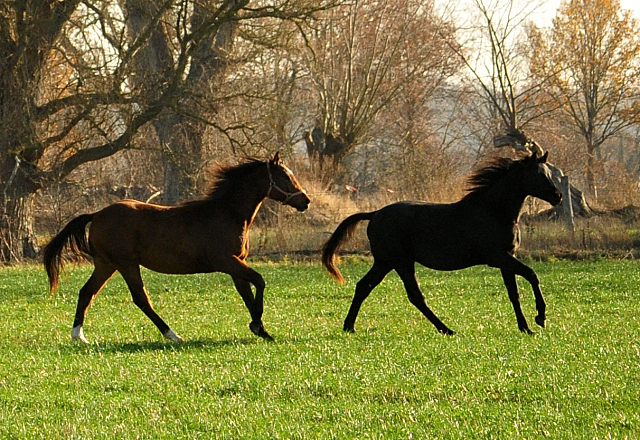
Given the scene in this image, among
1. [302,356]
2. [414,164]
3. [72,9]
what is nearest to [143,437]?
[302,356]

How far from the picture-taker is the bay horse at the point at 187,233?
1227 cm

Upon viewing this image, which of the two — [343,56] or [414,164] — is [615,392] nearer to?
[414,164]

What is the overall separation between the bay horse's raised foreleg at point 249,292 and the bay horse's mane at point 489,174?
3.05m

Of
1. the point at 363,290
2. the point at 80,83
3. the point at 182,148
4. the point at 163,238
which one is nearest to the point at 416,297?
the point at 363,290

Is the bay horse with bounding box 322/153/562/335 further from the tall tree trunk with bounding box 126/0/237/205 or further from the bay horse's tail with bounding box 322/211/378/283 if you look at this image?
the tall tree trunk with bounding box 126/0/237/205

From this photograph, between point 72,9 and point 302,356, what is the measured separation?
19211mm

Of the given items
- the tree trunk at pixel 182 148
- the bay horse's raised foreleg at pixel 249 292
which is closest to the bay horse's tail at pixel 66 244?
the bay horse's raised foreleg at pixel 249 292

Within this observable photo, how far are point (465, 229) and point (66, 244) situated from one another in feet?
17.7

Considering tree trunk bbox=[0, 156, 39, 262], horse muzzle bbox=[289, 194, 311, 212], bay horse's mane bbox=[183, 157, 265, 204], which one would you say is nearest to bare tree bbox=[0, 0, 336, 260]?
tree trunk bbox=[0, 156, 39, 262]

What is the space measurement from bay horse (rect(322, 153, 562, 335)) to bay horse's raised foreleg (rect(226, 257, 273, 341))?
1.34 meters

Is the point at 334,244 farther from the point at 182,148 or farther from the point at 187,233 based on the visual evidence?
the point at 182,148

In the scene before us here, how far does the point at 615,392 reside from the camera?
782 centimetres

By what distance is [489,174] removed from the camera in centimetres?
1266

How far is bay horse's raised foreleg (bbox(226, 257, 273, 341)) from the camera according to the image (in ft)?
38.8
